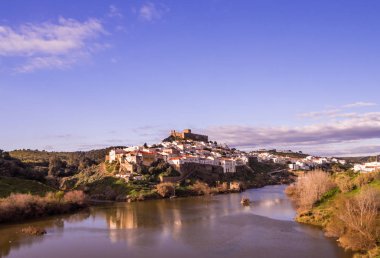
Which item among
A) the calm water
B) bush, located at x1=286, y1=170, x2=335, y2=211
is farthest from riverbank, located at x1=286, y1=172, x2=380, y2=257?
the calm water

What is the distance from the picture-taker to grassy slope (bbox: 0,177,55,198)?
2295 inches

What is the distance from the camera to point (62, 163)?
10100cm

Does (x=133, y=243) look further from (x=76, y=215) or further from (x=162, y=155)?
(x=162, y=155)

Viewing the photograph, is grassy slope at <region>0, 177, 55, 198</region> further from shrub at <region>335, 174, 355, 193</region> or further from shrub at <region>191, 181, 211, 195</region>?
shrub at <region>335, 174, 355, 193</region>

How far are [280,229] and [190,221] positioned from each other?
1044 cm

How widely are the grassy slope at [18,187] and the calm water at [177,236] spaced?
10.8m

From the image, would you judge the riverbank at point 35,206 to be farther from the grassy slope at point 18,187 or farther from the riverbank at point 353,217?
the riverbank at point 353,217

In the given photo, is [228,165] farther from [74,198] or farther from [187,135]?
[187,135]

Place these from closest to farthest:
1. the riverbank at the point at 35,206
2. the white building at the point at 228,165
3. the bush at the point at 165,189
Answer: the riverbank at the point at 35,206
the bush at the point at 165,189
the white building at the point at 228,165

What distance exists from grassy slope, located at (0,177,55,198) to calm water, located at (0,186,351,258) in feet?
35.4

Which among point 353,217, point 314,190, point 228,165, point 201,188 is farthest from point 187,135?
point 353,217

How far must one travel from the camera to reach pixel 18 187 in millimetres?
61219

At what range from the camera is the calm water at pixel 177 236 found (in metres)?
29.8

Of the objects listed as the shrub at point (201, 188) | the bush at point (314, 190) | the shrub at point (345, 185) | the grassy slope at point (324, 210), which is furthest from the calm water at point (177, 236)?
the shrub at point (201, 188)
